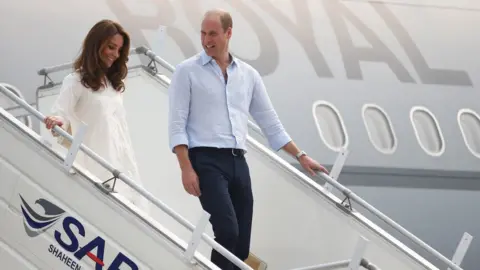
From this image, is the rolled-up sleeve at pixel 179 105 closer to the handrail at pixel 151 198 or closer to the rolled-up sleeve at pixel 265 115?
the handrail at pixel 151 198

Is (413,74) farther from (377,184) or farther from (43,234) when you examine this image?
(43,234)

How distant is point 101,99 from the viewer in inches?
142

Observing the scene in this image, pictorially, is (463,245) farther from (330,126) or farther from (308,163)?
(330,126)

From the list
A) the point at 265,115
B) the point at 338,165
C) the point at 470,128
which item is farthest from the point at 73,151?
the point at 470,128

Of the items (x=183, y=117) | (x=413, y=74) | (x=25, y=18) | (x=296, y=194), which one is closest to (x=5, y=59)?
(x=25, y=18)

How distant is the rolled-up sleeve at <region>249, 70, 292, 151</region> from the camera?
358cm

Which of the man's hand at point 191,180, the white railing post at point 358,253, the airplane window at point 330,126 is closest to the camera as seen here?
the white railing post at point 358,253

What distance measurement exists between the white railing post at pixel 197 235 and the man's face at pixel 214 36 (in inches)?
25.5

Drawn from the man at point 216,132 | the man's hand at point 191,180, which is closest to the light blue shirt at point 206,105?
the man at point 216,132

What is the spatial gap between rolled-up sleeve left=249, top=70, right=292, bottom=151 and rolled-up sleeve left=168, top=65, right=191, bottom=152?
0.36 metres

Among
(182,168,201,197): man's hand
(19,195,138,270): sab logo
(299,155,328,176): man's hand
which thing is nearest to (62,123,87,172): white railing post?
(19,195,138,270): sab logo

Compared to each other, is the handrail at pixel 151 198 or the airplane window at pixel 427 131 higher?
the airplane window at pixel 427 131

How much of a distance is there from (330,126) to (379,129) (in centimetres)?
50

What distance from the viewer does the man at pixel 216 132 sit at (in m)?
3.20
